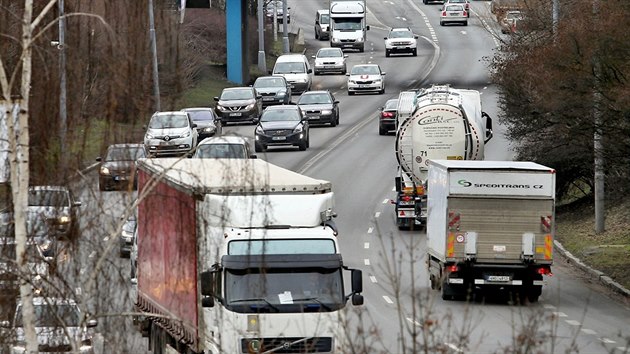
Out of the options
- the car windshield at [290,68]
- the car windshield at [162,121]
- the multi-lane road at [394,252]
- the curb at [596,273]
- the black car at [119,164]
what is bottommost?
the curb at [596,273]

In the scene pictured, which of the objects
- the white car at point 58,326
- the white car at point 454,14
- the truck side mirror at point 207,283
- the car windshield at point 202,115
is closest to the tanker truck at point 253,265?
the truck side mirror at point 207,283

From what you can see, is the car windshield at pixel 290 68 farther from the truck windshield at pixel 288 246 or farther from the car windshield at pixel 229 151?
the truck windshield at pixel 288 246

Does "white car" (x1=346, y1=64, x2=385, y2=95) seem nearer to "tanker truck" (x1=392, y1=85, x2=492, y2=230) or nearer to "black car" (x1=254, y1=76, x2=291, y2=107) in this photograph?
"black car" (x1=254, y1=76, x2=291, y2=107)

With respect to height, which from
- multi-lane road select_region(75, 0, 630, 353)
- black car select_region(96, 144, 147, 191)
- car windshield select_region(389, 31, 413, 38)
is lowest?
multi-lane road select_region(75, 0, 630, 353)

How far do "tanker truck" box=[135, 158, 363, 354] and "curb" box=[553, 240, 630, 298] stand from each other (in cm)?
1348

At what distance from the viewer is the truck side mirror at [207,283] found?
742 inches

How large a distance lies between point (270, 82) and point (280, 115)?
1250cm

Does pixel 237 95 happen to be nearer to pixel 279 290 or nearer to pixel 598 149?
pixel 598 149

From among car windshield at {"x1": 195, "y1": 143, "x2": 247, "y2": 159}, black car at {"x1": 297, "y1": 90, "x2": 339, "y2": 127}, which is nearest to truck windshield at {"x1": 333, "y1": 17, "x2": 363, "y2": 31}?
black car at {"x1": 297, "y1": 90, "x2": 339, "y2": 127}

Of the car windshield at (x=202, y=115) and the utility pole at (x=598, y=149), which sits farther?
the car windshield at (x=202, y=115)

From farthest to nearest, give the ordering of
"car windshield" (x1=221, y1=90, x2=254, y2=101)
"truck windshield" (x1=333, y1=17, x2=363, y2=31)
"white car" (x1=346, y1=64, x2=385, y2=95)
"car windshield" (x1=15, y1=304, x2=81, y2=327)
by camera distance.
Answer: "truck windshield" (x1=333, y1=17, x2=363, y2=31), "white car" (x1=346, y1=64, x2=385, y2=95), "car windshield" (x1=221, y1=90, x2=254, y2=101), "car windshield" (x1=15, y1=304, x2=81, y2=327)

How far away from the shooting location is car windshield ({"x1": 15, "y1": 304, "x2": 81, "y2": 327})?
40.5ft

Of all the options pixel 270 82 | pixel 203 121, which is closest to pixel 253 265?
pixel 203 121

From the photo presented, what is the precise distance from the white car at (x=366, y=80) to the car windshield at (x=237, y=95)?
38.0 feet
